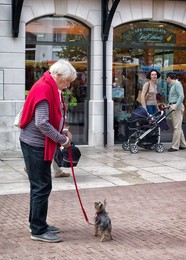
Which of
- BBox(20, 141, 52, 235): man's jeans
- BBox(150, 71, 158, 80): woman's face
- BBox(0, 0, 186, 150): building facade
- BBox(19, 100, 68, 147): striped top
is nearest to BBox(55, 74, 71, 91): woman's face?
BBox(19, 100, 68, 147): striped top

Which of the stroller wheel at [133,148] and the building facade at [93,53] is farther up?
the building facade at [93,53]

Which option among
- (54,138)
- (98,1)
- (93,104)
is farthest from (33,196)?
(98,1)

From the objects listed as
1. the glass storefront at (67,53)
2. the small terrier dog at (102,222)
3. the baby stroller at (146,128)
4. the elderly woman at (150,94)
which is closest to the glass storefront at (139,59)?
the glass storefront at (67,53)

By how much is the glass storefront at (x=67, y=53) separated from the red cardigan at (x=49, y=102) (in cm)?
820

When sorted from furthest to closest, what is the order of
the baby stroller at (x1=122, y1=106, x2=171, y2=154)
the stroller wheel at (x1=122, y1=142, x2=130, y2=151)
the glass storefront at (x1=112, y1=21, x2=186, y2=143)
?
the glass storefront at (x1=112, y1=21, x2=186, y2=143), the stroller wheel at (x1=122, y1=142, x2=130, y2=151), the baby stroller at (x1=122, y1=106, x2=171, y2=154)

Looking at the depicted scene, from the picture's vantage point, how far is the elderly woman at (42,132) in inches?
232

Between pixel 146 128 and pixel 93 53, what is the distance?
99.1 inches

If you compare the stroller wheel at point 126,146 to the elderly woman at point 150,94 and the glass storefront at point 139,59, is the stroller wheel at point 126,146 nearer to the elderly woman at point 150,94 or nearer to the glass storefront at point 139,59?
the elderly woman at point 150,94

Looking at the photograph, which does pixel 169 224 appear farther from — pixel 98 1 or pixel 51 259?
pixel 98 1

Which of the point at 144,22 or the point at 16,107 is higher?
the point at 144,22

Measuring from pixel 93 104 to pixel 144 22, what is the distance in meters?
2.77

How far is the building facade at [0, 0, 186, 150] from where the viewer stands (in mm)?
13398

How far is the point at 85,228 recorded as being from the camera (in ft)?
22.3

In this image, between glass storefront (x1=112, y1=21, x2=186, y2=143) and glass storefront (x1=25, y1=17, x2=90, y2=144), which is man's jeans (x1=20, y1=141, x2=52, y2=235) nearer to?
glass storefront (x1=25, y1=17, x2=90, y2=144)
